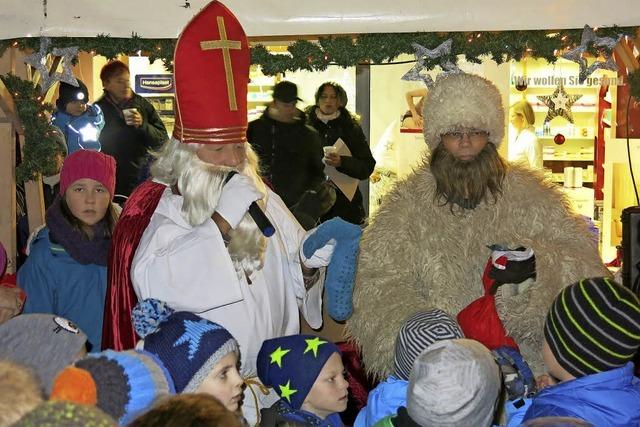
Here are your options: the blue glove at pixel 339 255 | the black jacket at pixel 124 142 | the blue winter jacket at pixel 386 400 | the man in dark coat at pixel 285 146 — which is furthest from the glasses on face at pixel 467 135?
the black jacket at pixel 124 142

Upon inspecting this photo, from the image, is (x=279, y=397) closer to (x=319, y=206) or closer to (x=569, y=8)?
(x=569, y=8)

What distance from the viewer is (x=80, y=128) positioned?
602cm

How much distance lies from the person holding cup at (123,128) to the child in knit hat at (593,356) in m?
4.56

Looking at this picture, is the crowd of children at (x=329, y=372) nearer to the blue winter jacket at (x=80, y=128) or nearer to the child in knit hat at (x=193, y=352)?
the child in knit hat at (x=193, y=352)

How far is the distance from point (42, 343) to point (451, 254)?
184 cm

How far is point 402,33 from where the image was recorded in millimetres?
4172

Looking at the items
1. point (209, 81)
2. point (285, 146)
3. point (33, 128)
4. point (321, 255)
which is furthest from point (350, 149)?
point (321, 255)

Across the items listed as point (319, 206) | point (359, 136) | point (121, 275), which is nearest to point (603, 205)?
point (359, 136)

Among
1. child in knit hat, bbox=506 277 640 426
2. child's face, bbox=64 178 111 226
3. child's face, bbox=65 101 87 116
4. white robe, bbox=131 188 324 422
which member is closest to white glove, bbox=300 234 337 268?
white robe, bbox=131 188 324 422

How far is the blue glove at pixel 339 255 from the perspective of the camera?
3.32m

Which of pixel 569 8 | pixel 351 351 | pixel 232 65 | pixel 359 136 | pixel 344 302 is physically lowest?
pixel 351 351

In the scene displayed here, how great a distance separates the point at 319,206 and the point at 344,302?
119 inches

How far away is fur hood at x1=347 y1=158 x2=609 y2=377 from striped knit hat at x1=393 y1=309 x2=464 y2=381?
0.51 metres

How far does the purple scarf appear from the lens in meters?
4.05
